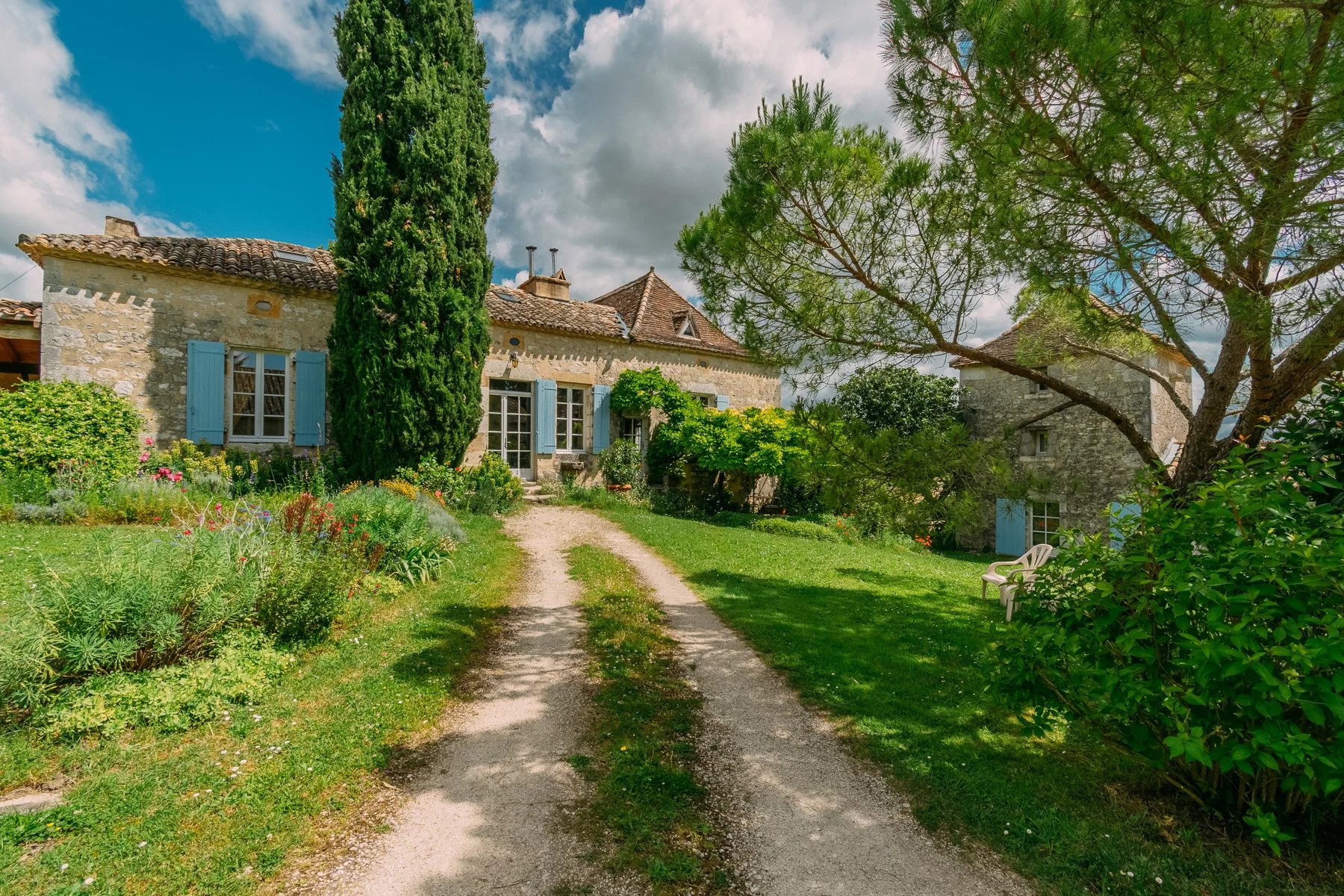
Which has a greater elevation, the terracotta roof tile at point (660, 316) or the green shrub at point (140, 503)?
the terracotta roof tile at point (660, 316)

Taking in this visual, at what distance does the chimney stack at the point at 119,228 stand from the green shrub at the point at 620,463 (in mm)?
9702

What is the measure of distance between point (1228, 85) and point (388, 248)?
10644 mm

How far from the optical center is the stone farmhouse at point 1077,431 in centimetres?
1477

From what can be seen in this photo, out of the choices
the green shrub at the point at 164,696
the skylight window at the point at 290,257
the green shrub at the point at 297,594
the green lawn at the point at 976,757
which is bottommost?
the green lawn at the point at 976,757

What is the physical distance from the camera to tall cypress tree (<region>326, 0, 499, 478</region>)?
1011cm

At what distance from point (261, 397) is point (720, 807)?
1149 centimetres

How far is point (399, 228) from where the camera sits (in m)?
10.2

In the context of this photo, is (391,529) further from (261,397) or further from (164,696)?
(261,397)

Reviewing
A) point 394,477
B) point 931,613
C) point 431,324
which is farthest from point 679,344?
point 931,613

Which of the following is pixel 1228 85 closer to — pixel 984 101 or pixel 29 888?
pixel 984 101

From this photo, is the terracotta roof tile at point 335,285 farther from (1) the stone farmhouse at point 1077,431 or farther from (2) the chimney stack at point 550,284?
(1) the stone farmhouse at point 1077,431

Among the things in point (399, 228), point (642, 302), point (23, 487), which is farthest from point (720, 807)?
point (642, 302)

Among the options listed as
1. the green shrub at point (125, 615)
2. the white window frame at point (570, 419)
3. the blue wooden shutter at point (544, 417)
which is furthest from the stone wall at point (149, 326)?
the green shrub at point (125, 615)

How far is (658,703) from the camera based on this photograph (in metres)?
4.07
